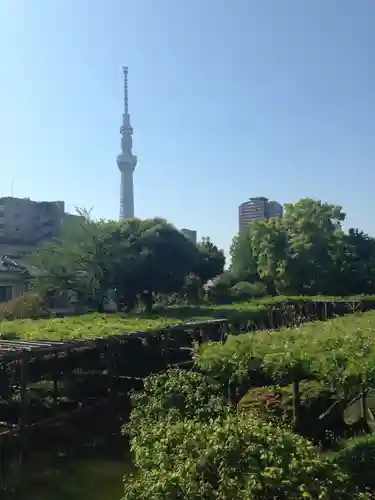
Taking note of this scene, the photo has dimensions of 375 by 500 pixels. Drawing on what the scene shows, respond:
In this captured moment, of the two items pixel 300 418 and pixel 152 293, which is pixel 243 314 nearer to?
pixel 152 293

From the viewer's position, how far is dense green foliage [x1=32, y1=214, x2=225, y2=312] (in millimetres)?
27969

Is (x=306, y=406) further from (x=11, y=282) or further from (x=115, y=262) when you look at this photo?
(x=11, y=282)

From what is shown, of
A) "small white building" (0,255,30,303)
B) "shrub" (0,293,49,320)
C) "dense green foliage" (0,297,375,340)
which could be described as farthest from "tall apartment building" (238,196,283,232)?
"shrub" (0,293,49,320)

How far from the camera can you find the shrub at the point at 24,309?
2448 centimetres

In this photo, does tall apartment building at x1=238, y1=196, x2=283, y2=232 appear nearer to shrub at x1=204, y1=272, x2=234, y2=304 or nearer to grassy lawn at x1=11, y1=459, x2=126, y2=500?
shrub at x1=204, y1=272, x2=234, y2=304

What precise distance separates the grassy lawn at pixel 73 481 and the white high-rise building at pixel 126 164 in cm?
9199

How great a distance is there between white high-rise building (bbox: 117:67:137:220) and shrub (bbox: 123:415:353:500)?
99911 mm

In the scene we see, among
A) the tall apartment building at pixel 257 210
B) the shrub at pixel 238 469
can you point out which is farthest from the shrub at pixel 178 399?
the tall apartment building at pixel 257 210

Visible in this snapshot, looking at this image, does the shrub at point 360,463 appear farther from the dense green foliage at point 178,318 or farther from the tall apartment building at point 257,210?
the tall apartment building at point 257,210

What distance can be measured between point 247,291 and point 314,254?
17.7 ft

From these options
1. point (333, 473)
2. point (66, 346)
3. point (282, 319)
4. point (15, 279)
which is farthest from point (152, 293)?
point (333, 473)

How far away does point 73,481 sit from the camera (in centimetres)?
1274

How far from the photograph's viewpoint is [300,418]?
41.1 ft

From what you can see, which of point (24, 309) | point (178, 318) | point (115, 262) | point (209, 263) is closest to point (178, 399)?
point (178, 318)
